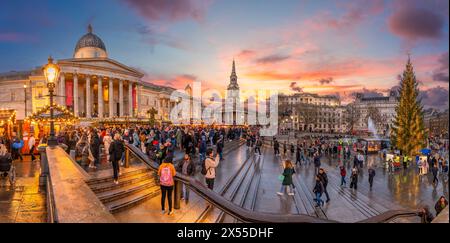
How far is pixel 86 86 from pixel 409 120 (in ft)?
189

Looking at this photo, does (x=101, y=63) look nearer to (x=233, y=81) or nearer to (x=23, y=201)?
(x=23, y=201)

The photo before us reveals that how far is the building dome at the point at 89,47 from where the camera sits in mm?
67875

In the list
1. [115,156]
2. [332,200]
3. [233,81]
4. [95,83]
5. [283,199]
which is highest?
[233,81]

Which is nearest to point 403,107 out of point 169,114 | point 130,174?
point 130,174

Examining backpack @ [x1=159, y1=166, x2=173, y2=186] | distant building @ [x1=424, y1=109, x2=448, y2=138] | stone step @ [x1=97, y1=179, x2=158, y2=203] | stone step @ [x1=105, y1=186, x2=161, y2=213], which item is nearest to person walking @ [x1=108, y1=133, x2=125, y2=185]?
stone step @ [x1=97, y1=179, x2=158, y2=203]

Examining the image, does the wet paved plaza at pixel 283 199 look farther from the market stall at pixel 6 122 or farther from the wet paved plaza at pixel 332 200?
the market stall at pixel 6 122

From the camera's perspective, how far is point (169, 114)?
3632 inches

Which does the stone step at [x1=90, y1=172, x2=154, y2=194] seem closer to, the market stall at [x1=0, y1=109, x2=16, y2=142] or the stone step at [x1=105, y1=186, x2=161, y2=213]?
the stone step at [x1=105, y1=186, x2=161, y2=213]

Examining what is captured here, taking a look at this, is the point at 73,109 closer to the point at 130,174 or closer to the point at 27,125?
the point at 27,125

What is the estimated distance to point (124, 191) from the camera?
781cm

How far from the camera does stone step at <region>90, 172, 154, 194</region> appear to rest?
7.54 metres

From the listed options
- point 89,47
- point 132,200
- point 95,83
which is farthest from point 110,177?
point 89,47

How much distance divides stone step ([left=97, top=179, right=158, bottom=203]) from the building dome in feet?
227

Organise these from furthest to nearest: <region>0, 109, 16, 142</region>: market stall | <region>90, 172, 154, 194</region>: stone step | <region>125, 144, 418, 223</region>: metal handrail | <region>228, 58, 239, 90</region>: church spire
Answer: <region>228, 58, 239, 90</region>: church spire < <region>0, 109, 16, 142</region>: market stall < <region>90, 172, 154, 194</region>: stone step < <region>125, 144, 418, 223</region>: metal handrail
